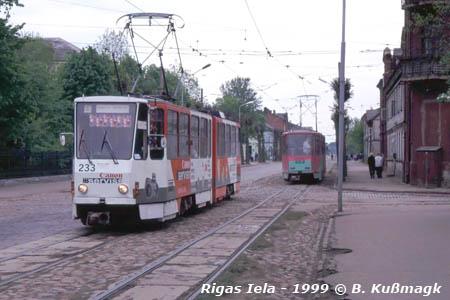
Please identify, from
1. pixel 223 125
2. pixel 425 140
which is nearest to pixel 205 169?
pixel 223 125

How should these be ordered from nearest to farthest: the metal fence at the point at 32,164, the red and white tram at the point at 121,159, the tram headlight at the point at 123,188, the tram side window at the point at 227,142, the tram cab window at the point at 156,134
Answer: the tram headlight at the point at 123,188 → the red and white tram at the point at 121,159 → the tram cab window at the point at 156,134 → the tram side window at the point at 227,142 → the metal fence at the point at 32,164

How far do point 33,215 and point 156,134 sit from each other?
7.22m

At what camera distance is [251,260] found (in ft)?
40.0

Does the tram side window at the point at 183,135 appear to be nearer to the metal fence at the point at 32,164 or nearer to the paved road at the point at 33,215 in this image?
the paved road at the point at 33,215

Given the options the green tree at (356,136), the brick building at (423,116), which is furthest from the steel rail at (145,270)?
the green tree at (356,136)

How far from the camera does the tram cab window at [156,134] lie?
A: 16.3 meters

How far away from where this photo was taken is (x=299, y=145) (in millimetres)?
40094

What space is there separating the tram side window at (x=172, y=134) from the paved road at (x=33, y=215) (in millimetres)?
2787

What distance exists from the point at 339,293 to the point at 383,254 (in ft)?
11.8

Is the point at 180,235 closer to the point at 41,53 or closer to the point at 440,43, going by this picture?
the point at 440,43

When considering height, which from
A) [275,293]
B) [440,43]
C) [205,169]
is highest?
[440,43]

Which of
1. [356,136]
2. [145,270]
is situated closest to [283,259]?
[145,270]

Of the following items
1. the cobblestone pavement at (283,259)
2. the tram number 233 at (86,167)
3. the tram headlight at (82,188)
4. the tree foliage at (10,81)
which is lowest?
the cobblestone pavement at (283,259)

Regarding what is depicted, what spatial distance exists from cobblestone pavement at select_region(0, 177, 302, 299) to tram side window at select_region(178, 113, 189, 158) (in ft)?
6.28
